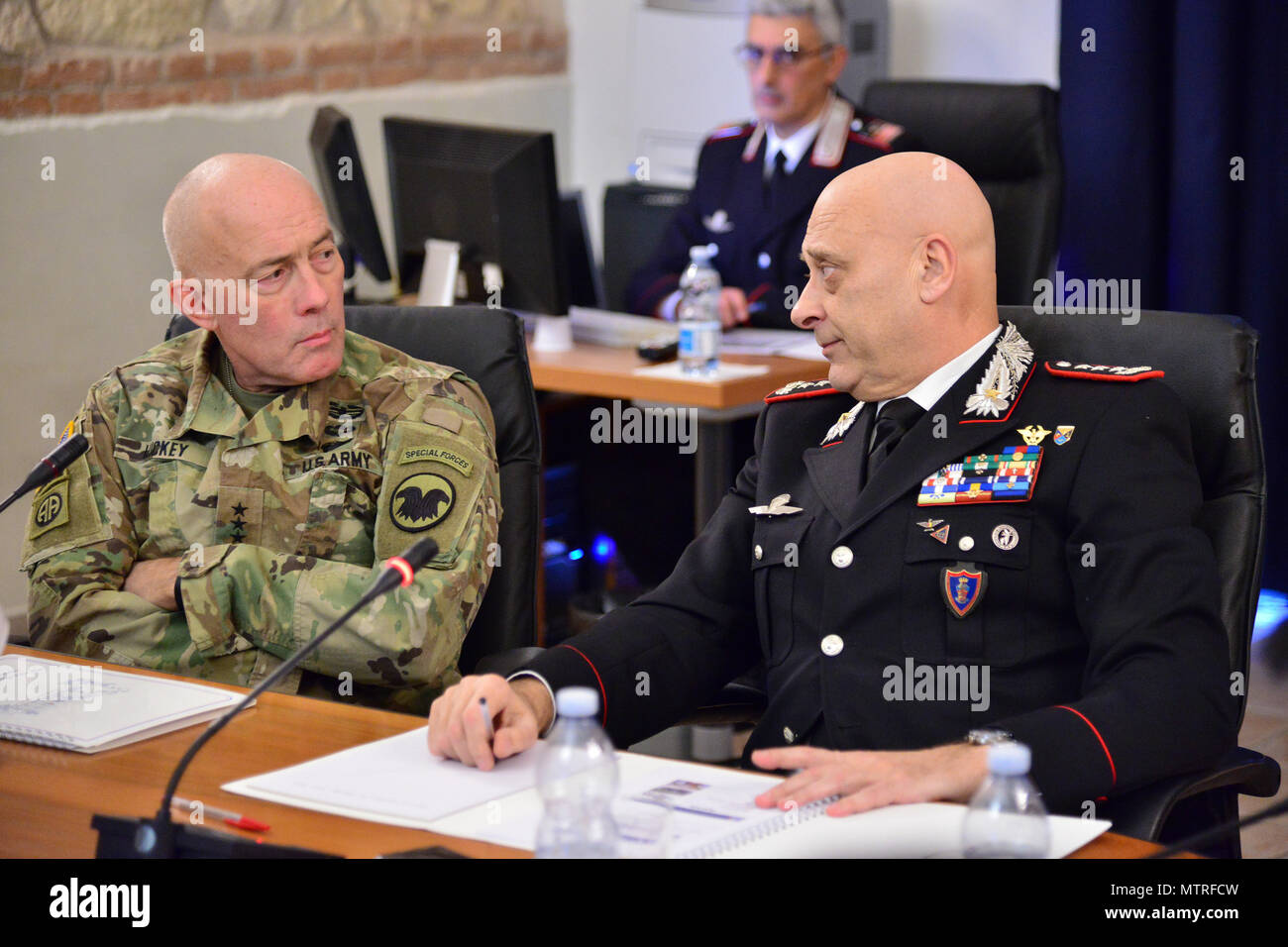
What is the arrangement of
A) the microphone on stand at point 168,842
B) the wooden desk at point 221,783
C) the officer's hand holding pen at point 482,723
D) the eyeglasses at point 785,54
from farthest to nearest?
1. the eyeglasses at point 785,54
2. the officer's hand holding pen at point 482,723
3. the wooden desk at point 221,783
4. the microphone on stand at point 168,842

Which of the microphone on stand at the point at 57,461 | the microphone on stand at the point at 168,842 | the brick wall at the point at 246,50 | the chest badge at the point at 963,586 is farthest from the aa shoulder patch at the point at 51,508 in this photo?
the brick wall at the point at 246,50

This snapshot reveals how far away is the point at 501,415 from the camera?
2049mm

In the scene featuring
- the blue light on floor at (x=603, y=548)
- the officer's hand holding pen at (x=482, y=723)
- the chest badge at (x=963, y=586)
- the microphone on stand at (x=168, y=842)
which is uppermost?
the chest badge at (x=963, y=586)

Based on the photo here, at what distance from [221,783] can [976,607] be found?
76 cm

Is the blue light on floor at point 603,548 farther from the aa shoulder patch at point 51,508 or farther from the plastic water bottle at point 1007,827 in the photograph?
the plastic water bottle at point 1007,827

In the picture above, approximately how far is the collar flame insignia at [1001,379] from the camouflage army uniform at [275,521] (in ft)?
1.95

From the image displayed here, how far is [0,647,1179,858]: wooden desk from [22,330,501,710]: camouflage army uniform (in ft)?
0.63

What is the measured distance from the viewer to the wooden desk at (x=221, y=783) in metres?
1.24

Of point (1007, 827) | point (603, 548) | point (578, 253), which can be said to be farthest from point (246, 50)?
point (1007, 827)

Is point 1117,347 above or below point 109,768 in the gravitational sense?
above

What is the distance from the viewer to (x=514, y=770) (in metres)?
1.40

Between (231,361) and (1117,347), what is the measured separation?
3.59 feet

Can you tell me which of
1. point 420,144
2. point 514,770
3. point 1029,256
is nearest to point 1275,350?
point 1029,256
